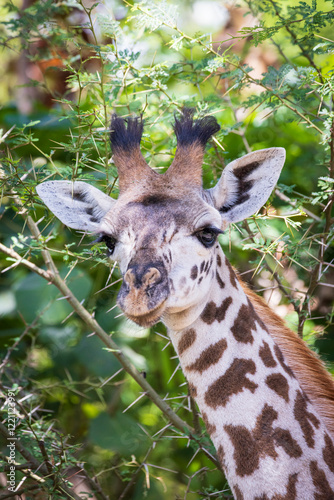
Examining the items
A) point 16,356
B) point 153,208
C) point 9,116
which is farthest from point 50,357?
point 153,208

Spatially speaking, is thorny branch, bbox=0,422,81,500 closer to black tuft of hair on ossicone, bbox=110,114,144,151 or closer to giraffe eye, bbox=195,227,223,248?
giraffe eye, bbox=195,227,223,248

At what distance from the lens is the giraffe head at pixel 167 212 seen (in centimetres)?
233

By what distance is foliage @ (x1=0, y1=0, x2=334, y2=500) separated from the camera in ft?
9.89

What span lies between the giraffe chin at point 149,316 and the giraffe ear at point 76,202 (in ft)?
2.41

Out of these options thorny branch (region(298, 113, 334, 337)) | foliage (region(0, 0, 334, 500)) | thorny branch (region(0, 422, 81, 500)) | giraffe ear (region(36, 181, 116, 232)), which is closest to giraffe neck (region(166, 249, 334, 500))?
foliage (region(0, 0, 334, 500))

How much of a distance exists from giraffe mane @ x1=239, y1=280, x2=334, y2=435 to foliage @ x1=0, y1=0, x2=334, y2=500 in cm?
33

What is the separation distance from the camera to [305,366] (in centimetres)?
295

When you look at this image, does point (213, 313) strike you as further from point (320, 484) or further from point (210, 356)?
point (320, 484)

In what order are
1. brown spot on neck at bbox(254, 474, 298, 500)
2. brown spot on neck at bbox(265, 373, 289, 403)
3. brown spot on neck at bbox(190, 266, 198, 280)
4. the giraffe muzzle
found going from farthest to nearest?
1. brown spot on neck at bbox(265, 373, 289, 403)
2. brown spot on neck at bbox(190, 266, 198, 280)
3. brown spot on neck at bbox(254, 474, 298, 500)
4. the giraffe muzzle

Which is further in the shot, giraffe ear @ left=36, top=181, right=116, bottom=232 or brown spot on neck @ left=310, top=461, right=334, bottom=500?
giraffe ear @ left=36, top=181, right=116, bottom=232

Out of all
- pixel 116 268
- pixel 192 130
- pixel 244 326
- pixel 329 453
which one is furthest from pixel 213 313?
pixel 116 268

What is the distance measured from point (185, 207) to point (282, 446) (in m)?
1.22

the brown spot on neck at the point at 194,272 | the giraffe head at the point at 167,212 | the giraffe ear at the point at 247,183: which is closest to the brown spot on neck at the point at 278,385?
the giraffe head at the point at 167,212

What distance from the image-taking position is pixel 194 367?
2.62m
